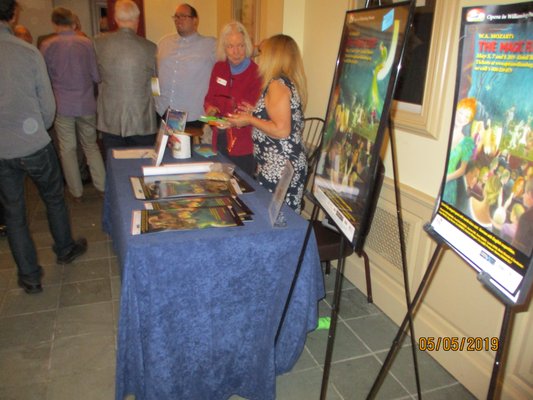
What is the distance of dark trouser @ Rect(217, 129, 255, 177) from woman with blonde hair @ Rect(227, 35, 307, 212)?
408mm

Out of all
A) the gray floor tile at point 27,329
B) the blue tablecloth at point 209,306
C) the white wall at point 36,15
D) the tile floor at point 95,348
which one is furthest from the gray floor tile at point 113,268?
the white wall at point 36,15

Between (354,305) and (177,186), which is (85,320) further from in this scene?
(354,305)

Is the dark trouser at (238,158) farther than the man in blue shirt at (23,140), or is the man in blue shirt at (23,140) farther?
the dark trouser at (238,158)

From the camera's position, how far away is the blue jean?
2.11m

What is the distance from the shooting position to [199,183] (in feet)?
6.09

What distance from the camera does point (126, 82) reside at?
3139mm

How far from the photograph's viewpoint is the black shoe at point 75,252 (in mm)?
2654

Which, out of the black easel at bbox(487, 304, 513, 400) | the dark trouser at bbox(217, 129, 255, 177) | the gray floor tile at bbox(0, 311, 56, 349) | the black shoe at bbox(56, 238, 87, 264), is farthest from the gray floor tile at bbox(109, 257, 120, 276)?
the black easel at bbox(487, 304, 513, 400)

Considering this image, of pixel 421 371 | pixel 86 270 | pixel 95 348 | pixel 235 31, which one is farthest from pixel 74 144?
pixel 421 371

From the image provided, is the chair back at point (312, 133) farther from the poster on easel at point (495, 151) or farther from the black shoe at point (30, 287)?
the black shoe at point (30, 287)

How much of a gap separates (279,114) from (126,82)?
1800 mm


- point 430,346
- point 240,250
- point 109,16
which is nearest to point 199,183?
point 240,250

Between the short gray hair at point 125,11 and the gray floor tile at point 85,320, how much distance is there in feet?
6.64

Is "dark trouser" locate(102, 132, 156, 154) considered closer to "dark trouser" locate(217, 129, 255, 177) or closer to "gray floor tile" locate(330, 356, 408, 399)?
"dark trouser" locate(217, 129, 255, 177)
